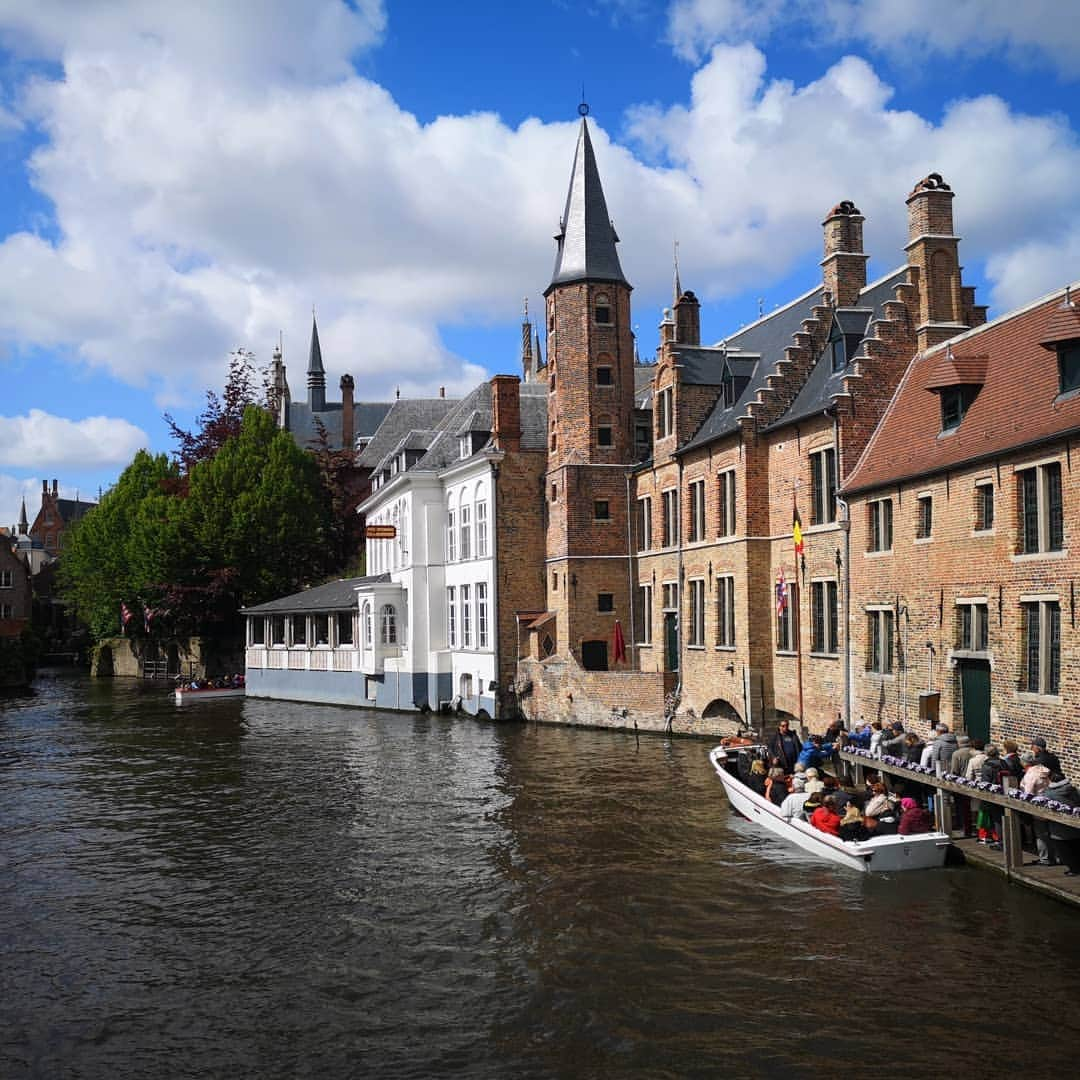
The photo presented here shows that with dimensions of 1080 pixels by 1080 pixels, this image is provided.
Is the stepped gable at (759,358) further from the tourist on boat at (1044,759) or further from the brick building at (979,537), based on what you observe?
the tourist on boat at (1044,759)

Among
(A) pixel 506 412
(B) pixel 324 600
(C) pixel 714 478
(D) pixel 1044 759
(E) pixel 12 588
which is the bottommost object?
(D) pixel 1044 759

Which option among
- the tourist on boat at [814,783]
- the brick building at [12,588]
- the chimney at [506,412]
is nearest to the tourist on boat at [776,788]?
the tourist on boat at [814,783]

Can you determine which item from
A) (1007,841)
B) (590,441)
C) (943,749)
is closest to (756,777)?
(943,749)

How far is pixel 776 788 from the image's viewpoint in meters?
20.1

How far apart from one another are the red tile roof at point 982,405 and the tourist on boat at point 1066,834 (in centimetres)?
588

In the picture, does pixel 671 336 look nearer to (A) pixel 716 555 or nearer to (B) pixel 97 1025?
(A) pixel 716 555

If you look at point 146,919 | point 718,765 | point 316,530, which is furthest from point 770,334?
point 316,530

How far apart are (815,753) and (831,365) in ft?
38.1

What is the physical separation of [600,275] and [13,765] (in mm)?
23904

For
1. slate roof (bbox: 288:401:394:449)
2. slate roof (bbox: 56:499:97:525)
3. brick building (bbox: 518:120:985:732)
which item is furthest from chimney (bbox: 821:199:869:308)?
slate roof (bbox: 56:499:97:525)

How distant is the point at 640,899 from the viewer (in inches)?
658

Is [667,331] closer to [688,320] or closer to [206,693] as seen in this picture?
[688,320]

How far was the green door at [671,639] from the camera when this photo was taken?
3556 cm

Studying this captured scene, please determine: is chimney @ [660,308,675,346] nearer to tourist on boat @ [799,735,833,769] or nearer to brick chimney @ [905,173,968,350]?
brick chimney @ [905,173,968,350]
